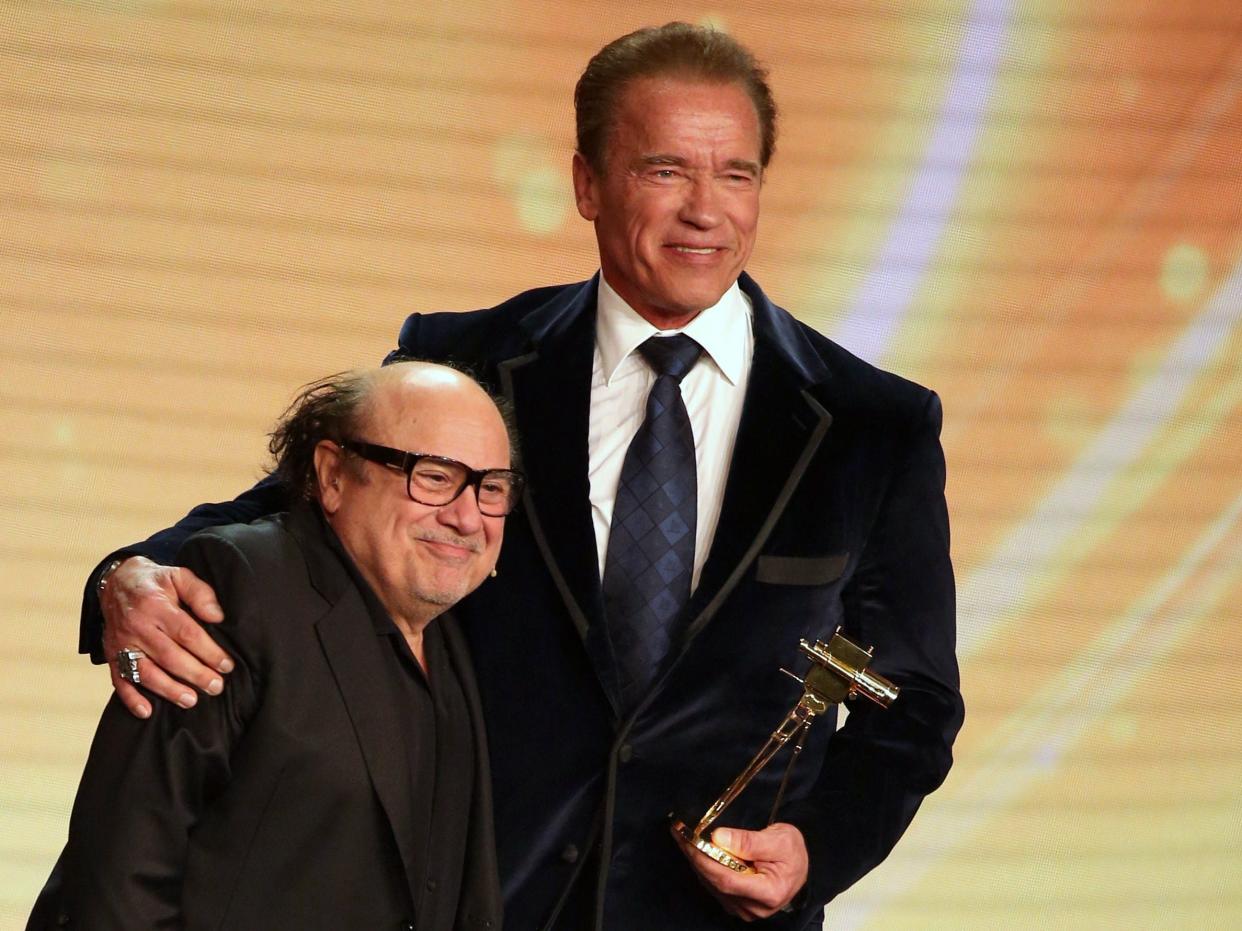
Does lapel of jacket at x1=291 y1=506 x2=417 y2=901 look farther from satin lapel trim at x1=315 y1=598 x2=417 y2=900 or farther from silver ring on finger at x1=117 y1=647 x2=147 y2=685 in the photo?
silver ring on finger at x1=117 y1=647 x2=147 y2=685

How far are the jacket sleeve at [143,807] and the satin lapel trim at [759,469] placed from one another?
21.0 inches

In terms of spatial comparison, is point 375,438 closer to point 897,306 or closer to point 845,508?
point 845,508

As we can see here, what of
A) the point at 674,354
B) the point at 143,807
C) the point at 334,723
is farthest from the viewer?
the point at 674,354

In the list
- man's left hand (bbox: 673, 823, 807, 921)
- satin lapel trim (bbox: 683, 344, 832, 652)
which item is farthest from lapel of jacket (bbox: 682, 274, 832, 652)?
man's left hand (bbox: 673, 823, 807, 921)

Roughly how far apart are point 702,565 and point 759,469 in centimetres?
13

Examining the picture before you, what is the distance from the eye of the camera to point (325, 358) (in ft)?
12.1

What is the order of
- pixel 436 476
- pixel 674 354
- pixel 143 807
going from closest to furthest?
pixel 143 807, pixel 436 476, pixel 674 354

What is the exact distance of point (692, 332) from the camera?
2033mm

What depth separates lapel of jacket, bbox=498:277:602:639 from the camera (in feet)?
6.30

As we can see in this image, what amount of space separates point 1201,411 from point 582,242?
1.37 m

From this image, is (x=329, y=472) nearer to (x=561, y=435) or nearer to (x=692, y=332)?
(x=561, y=435)

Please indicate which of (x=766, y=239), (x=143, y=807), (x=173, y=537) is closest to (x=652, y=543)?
(x=173, y=537)

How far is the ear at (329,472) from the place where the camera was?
1.81m

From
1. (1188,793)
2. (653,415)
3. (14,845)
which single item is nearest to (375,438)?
(653,415)
